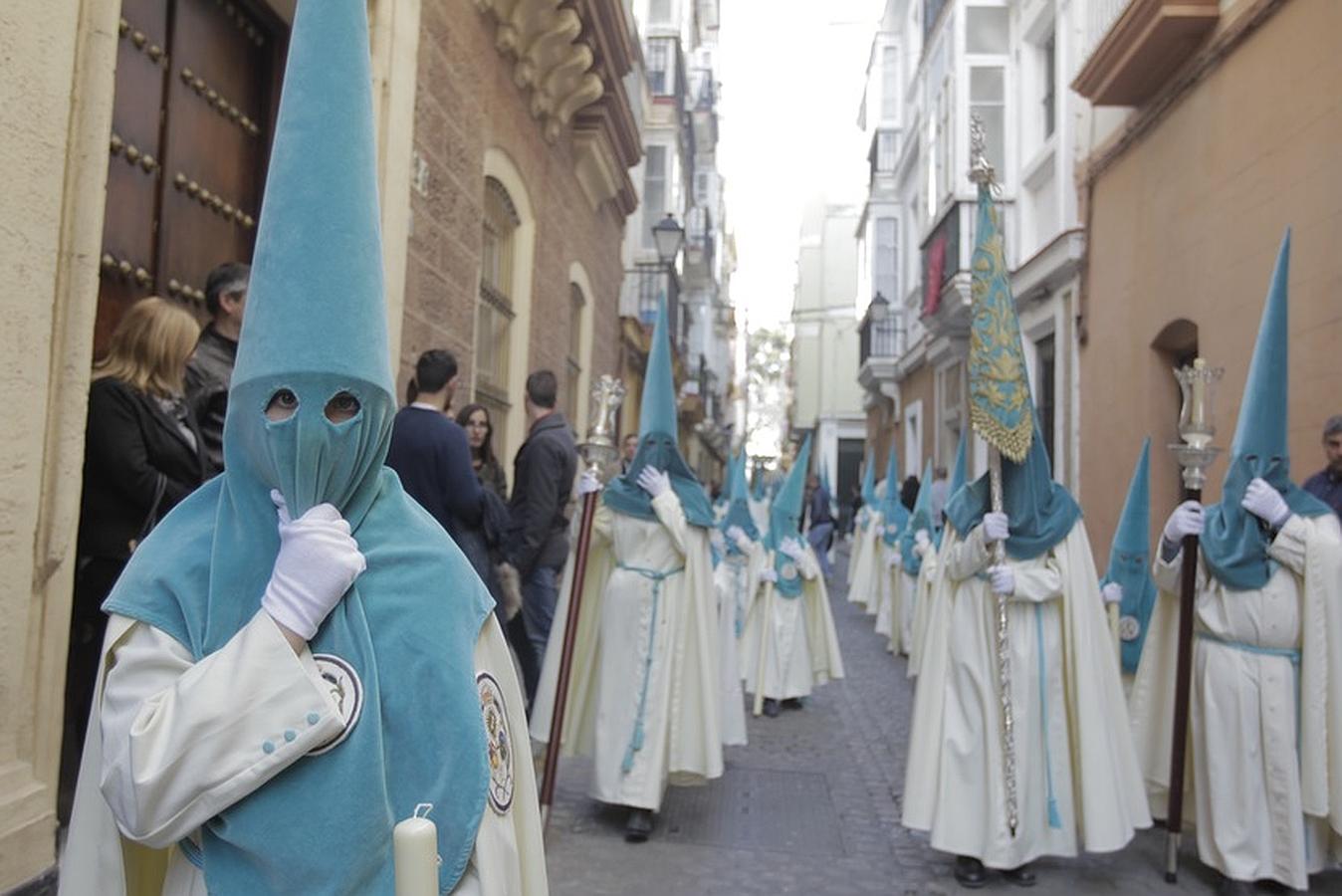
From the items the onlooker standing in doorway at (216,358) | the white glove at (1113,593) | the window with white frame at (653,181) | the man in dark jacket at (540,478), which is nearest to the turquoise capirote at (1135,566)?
the white glove at (1113,593)

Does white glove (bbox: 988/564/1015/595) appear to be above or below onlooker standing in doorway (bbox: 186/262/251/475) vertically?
below

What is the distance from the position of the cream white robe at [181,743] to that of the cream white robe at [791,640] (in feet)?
24.2

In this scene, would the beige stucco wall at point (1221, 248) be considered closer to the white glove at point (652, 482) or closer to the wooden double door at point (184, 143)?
the white glove at point (652, 482)

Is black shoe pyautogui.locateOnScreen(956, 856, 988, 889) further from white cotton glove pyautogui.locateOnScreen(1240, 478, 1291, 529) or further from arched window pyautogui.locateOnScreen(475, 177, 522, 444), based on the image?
arched window pyautogui.locateOnScreen(475, 177, 522, 444)

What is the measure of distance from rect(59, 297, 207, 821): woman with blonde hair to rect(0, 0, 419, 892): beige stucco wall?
84 millimetres

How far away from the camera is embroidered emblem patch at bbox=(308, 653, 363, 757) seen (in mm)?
1771

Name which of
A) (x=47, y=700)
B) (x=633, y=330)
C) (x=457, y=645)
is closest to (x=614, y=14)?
(x=633, y=330)

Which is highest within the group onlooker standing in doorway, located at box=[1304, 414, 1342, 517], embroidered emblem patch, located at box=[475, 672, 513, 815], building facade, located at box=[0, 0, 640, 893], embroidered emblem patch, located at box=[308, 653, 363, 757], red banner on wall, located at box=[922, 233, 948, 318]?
red banner on wall, located at box=[922, 233, 948, 318]

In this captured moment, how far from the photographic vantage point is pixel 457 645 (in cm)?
189

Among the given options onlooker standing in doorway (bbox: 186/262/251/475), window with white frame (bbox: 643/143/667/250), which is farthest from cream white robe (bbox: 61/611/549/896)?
window with white frame (bbox: 643/143/667/250)

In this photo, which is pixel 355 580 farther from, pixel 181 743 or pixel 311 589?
pixel 181 743

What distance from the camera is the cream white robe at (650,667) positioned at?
18.6ft

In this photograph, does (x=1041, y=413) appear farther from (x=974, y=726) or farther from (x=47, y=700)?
(x=47, y=700)

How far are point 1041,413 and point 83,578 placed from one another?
46.2 feet
